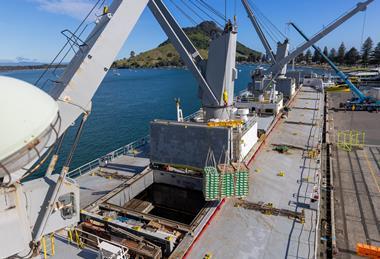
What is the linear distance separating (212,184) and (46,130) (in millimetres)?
11656

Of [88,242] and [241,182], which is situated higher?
[241,182]

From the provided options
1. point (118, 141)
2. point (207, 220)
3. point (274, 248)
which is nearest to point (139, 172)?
point (207, 220)

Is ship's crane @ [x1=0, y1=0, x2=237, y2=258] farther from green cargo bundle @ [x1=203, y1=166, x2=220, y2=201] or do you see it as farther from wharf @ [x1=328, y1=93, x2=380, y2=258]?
wharf @ [x1=328, y1=93, x2=380, y2=258]

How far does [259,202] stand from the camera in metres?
17.2

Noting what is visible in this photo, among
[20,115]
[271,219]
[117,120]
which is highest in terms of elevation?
[20,115]

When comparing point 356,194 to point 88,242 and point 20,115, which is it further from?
point 20,115

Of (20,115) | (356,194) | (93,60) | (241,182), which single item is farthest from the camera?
(356,194)

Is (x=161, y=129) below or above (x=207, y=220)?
above

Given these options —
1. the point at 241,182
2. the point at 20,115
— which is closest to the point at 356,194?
the point at 241,182

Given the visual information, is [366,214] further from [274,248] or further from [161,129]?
[161,129]

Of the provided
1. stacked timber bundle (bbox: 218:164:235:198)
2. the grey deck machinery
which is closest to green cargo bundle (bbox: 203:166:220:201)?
stacked timber bundle (bbox: 218:164:235:198)

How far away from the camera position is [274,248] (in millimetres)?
13023

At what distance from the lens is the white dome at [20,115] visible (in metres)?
5.58

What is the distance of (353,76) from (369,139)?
265 ft
